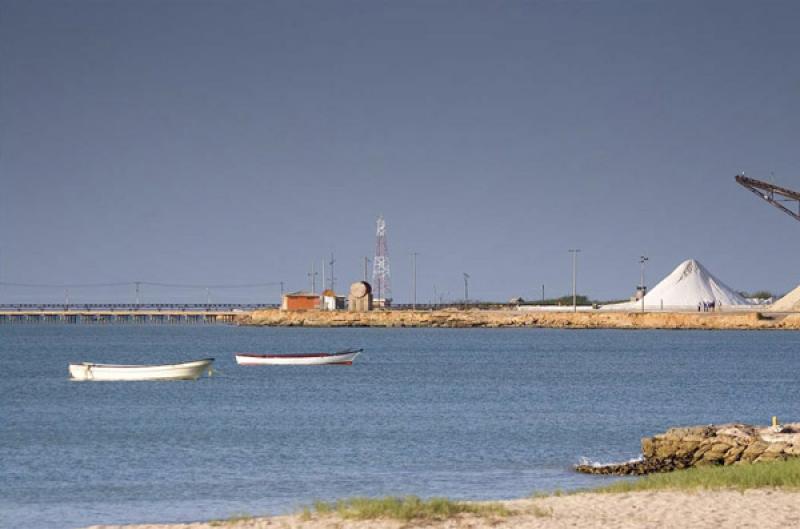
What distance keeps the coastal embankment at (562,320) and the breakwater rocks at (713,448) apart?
127310 millimetres

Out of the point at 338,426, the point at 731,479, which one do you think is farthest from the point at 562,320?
the point at 731,479

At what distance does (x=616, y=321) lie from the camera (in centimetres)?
17425

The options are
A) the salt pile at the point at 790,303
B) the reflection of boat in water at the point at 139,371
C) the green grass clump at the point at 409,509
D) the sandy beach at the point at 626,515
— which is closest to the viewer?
the sandy beach at the point at 626,515

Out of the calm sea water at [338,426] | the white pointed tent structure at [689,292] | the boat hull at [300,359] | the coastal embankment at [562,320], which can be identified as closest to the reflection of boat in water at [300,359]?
the boat hull at [300,359]

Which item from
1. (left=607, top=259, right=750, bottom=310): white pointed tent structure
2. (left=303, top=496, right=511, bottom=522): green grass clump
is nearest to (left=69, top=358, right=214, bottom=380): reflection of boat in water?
(left=303, top=496, right=511, bottom=522): green grass clump

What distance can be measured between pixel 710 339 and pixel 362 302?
70.1m

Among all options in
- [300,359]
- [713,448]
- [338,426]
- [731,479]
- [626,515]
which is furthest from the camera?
[300,359]

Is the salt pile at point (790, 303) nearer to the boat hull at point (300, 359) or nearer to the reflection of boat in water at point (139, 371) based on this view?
the boat hull at point (300, 359)

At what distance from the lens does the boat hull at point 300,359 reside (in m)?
89.0

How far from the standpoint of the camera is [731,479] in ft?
80.6

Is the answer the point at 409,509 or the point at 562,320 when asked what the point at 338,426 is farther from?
the point at 562,320

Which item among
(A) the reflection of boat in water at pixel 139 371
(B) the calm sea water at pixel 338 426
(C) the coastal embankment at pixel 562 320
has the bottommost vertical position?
(B) the calm sea water at pixel 338 426

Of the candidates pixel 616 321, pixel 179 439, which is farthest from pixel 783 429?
pixel 616 321

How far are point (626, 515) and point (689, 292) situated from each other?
172 m
